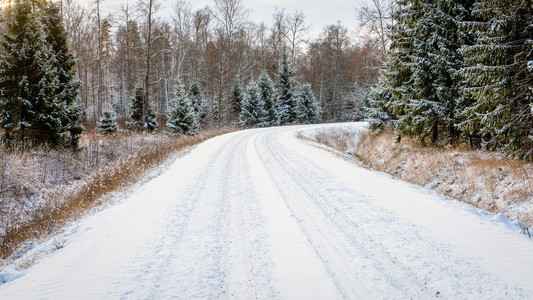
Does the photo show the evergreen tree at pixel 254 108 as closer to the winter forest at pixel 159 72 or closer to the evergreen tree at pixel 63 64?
the winter forest at pixel 159 72

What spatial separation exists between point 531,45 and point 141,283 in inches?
398

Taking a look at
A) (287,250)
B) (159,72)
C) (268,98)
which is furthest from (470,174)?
(159,72)

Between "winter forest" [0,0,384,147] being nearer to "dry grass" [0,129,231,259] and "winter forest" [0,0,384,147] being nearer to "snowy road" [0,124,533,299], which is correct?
"dry grass" [0,129,231,259]

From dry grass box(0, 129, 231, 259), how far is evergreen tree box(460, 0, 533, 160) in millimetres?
10841

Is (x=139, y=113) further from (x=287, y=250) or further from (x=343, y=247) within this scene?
(x=343, y=247)

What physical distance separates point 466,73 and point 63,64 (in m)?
18.6

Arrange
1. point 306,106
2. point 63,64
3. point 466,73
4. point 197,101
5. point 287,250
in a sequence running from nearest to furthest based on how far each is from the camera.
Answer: point 287,250 < point 466,73 < point 63,64 < point 306,106 < point 197,101

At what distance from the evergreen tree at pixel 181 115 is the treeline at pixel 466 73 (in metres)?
14.3

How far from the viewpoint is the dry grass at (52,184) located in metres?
5.57

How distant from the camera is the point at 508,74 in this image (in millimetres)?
7258

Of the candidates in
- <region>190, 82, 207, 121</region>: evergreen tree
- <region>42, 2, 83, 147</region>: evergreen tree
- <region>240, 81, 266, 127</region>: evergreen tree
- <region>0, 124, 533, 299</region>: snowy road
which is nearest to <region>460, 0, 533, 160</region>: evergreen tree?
<region>0, 124, 533, 299</region>: snowy road

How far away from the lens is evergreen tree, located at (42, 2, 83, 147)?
14.3 metres

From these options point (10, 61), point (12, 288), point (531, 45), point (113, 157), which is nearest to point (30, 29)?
point (10, 61)

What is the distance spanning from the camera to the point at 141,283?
10.1 ft
